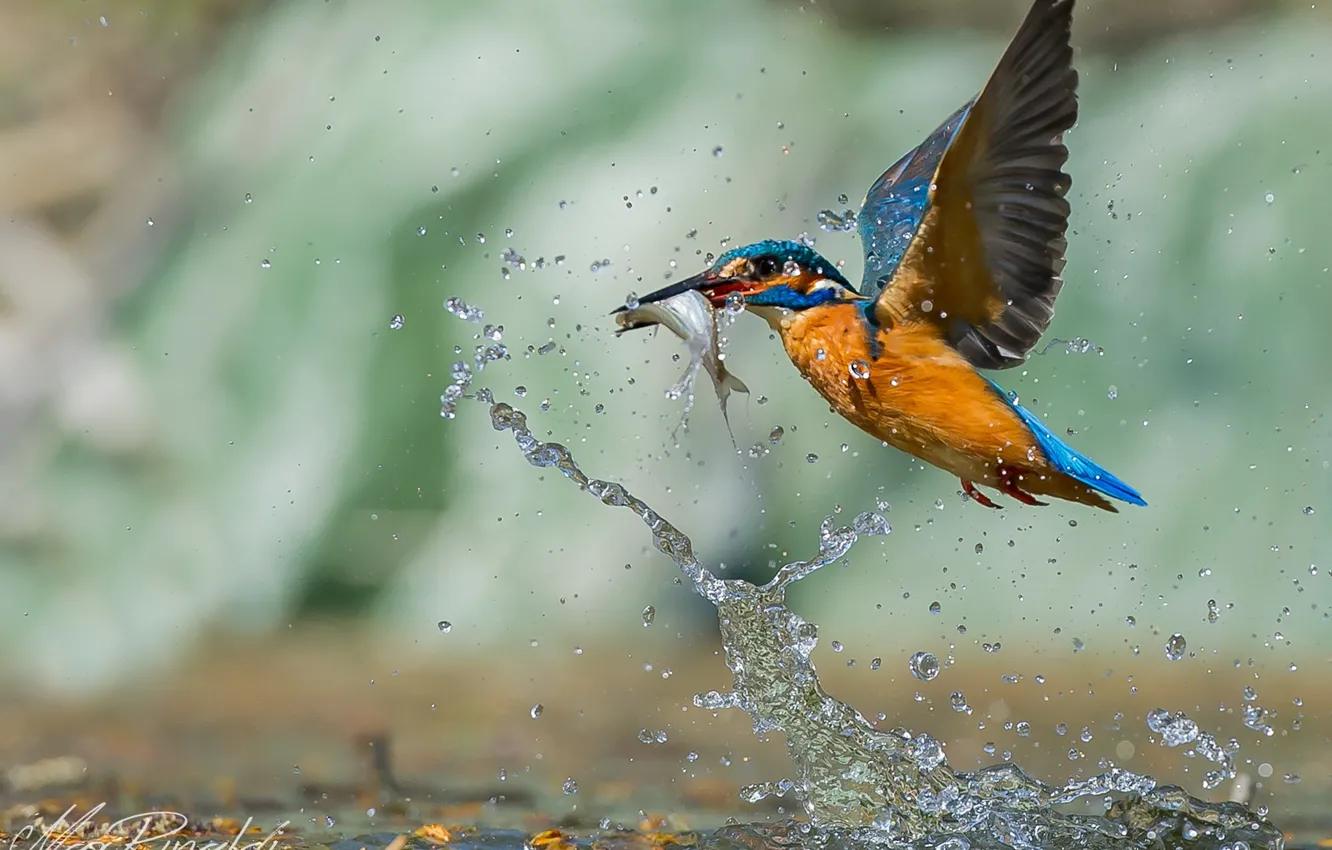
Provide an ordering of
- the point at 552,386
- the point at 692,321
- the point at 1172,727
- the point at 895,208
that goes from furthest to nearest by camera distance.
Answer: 1. the point at 552,386
2. the point at 1172,727
3. the point at 895,208
4. the point at 692,321

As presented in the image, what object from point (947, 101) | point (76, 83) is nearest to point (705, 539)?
point (947, 101)

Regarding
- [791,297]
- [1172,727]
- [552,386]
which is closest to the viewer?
[791,297]

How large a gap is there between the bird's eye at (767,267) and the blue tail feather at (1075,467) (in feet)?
1.17

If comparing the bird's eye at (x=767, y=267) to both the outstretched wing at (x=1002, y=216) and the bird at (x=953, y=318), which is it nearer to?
the bird at (x=953, y=318)

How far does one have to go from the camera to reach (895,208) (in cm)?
252

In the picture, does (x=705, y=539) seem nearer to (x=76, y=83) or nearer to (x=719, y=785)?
(x=719, y=785)

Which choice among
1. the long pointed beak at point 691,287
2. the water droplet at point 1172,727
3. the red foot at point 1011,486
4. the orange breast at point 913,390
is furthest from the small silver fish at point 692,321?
the water droplet at point 1172,727

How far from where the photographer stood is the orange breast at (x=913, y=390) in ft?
7.18

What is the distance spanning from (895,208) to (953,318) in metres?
0.34

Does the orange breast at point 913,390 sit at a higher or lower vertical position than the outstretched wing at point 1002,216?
lower

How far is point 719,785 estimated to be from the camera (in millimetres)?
3600
